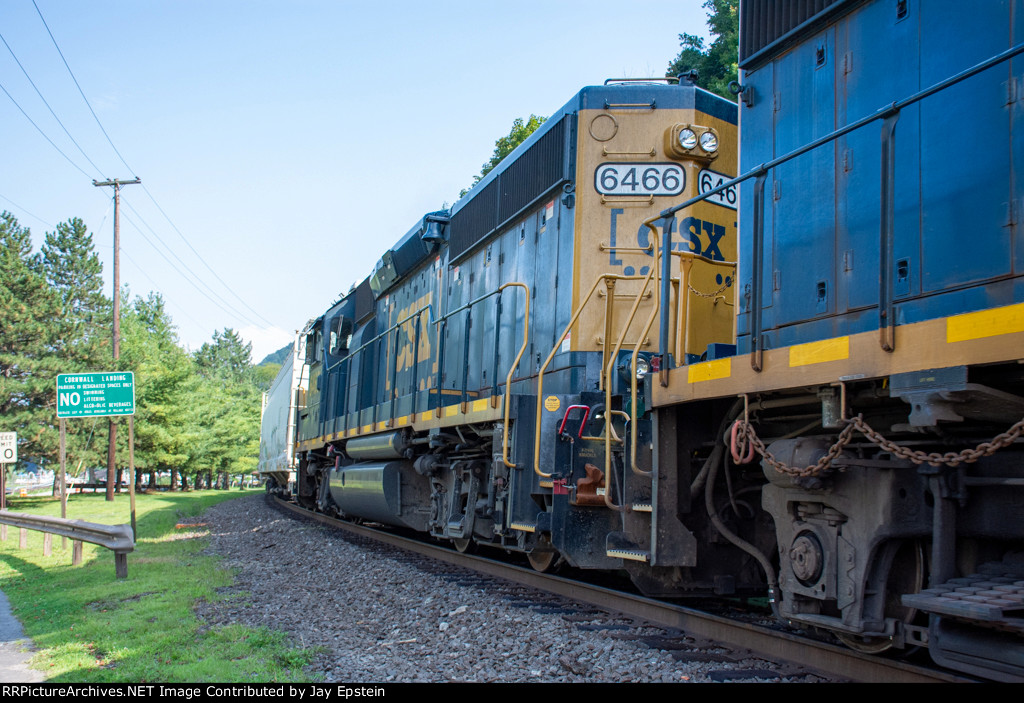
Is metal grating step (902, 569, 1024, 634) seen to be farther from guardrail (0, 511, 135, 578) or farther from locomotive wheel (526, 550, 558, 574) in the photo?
guardrail (0, 511, 135, 578)

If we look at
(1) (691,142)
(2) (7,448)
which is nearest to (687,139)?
(1) (691,142)

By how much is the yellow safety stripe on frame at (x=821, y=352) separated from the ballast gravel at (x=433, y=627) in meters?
1.49

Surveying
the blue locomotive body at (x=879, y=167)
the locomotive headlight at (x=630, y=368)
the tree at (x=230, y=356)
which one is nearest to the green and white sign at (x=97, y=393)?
the locomotive headlight at (x=630, y=368)

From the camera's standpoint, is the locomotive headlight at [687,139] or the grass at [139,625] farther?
the locomotive headlight at [687,139]

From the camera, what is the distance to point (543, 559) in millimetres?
6777

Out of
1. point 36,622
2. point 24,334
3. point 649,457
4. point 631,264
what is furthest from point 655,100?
point 24,334

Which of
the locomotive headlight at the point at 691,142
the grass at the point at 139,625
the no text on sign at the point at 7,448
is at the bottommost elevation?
the grass at the point at 139,625

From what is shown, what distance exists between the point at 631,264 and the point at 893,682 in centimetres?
367

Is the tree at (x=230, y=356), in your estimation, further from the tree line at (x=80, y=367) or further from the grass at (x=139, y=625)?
the grass at (x=139, y=625)

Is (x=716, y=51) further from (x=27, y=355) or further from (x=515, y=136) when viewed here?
(x=27, y=355)

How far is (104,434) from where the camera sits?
3206 centimetres

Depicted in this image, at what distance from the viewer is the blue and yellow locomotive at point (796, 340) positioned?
3.10 m

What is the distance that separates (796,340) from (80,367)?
3154 cm

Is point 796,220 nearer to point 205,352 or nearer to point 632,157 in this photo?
point 632,157
